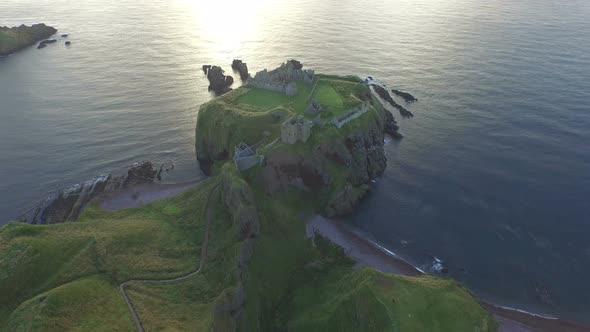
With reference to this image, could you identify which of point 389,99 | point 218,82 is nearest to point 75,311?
point 218,82

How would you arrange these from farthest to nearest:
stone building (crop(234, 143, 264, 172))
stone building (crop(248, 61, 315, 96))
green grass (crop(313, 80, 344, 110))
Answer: stone building (crop(248, 61, 315, 96)), green grass (crop(313, 80, 344, 110)), stone building (crop(234, 143, 264, 172))

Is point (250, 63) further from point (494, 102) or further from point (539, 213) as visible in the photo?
point (539, 213)

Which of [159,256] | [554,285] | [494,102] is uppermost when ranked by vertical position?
[494,102]

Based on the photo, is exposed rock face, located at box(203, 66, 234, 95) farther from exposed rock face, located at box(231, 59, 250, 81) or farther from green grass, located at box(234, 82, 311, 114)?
green grass, located at box(234, 82, 311, 114)

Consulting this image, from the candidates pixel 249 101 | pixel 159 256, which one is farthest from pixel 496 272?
Answer: pixel 249 101

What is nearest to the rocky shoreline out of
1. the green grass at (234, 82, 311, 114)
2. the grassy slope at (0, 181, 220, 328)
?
the grassy slope at (0, 181, 220, 328)

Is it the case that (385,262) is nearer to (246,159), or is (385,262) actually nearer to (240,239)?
(240,239)
